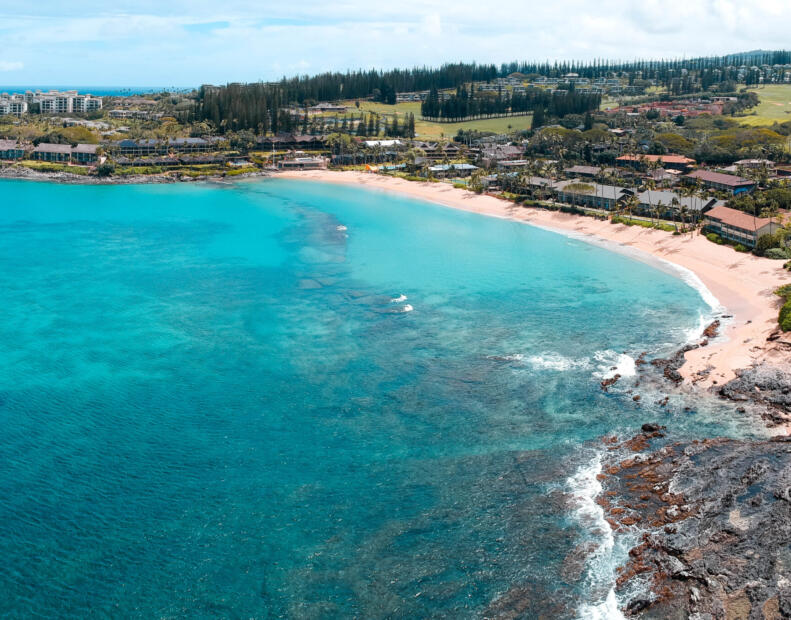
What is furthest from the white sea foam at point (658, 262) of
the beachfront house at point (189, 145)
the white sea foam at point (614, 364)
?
the beachfront house at point (189, 145)

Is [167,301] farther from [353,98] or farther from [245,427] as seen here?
[353,98]

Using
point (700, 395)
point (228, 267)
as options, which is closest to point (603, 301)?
point (700, 395)

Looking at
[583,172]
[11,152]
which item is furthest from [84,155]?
[583,172]

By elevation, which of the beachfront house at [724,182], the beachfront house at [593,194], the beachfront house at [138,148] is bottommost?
the beachfront house at [593,194]

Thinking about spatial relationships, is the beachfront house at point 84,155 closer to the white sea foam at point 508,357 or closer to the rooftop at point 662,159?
the rooftop at point 662,159

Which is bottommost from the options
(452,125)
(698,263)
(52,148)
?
(698,263)

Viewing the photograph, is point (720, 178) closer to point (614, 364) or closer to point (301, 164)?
point (614, 364)
